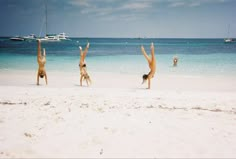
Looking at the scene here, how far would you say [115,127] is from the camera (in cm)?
612

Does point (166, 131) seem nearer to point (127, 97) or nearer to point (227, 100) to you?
point (127, 97)

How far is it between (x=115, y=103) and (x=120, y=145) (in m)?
3.41

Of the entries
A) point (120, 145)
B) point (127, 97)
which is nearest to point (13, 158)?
point (120, 145)

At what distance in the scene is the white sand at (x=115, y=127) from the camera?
5012 millimetres

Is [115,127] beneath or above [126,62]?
beneath

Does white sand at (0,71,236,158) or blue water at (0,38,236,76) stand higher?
blue water at (0,38,236,76)

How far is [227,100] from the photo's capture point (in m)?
9.55

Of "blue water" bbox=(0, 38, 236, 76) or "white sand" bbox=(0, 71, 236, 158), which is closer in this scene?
"white sand" bbox=(0, 71, 236, 158)

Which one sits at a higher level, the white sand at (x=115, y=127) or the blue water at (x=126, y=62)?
the blue water at (x=126, y=62)

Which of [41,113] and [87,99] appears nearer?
[41,113]

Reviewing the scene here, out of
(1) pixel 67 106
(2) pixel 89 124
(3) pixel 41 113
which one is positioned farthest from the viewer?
(1) pixel 67 106

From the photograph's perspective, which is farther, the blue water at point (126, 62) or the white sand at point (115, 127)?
the blue water at point (126, 62)

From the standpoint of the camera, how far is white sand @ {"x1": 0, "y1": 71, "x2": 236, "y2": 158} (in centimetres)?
501

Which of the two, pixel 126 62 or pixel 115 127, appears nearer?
pixel 115 127
